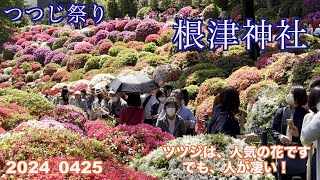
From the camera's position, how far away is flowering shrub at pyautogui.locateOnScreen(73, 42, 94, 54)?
29.2 metres

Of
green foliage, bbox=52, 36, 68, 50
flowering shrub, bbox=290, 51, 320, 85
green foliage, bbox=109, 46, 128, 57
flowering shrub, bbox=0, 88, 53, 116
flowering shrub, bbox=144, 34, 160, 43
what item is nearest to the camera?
flowering shrub, bbox=0, 88, 53, 116

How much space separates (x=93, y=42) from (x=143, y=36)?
457 centimetres

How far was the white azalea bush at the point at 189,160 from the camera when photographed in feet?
18.1

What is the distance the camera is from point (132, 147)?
22.4ft

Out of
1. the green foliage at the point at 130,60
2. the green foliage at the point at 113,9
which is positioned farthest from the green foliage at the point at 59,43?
the green foliage at the point at 130,60

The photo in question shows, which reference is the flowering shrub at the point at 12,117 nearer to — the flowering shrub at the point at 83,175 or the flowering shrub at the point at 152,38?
the flowering shrub at the point at 83,175

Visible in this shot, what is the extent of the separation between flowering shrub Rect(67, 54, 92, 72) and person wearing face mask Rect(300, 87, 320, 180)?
22.5 meters

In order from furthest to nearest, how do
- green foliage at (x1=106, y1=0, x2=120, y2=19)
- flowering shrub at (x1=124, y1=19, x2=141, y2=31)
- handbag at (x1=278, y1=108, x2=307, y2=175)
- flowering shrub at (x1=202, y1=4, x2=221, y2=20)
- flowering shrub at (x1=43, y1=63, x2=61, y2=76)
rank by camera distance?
1. green foliage at (x1=106, y1=0, x2=120, y2=19)
2. flowering shrub at (x1=124, y1=19, x2=141, y2=31)
3. flowering shrub at (x1=202, y1=4, x2=221, y2=20)
4. flowering shrub at (x1=43, y1=63, x2=61, y2=76)
5. handbag at (x1=278, y1=108, x2=307, y2=175)

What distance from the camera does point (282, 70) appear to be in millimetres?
12305

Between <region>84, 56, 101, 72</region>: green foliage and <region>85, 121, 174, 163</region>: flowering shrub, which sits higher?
<region>85, 121, 174, 163</region>: flowering shrub

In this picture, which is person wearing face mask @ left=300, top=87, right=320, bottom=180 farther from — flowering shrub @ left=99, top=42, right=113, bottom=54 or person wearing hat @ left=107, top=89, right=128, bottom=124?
flowering shrub @ left=99, top=42, right=113, bottom=54

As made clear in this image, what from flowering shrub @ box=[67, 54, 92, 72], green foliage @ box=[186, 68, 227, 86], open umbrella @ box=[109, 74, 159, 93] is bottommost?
flowering shrub @ box=[67, 54, 92, 72]

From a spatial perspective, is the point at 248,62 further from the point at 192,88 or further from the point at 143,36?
the point at 143,36

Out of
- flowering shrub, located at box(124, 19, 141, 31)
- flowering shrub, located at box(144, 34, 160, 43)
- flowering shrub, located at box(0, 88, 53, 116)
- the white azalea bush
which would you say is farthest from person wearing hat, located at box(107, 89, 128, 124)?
flowering shrub, located at box(124, 19, 141, 31)
